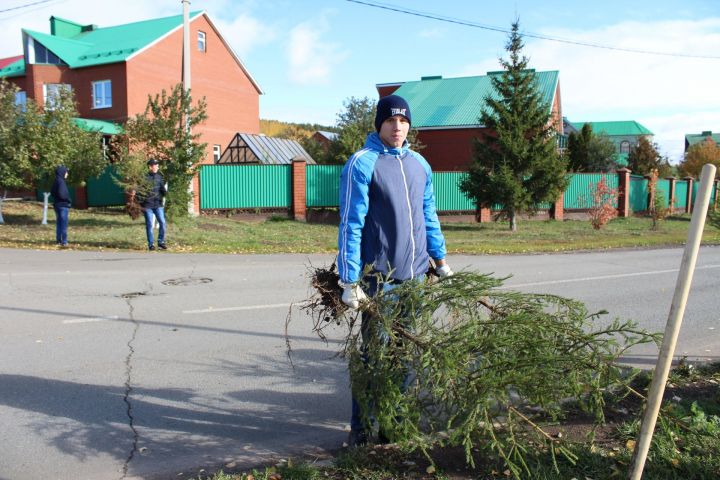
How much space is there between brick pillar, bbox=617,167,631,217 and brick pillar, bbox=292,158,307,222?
1719cm

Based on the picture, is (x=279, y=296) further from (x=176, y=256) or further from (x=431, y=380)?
(x=431, y=380)

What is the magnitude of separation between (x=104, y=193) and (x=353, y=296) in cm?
2536

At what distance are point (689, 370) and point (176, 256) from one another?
10490 mm

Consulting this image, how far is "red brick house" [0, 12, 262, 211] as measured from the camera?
34.1 metres

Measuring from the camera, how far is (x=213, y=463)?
3719 mm

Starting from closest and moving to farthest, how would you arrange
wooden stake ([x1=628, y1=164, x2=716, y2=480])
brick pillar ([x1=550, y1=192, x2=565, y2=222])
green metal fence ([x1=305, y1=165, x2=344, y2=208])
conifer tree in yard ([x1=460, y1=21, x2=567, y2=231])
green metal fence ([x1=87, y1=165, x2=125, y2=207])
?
1. wooden stake ([x1=628, y1=164, x2=716, y2=480])
2. conifer tree in yard ([x1=460, y1=21, x2=567, y2=231])
3. green metal fence ([x1=305, y1=165, x2=344, y2=208])
4. green metal fence ([x1=87, y1=165, x2=125, y2=207])
5. brick pillar ([x1=550, y1=192, x2=565, y2=222])

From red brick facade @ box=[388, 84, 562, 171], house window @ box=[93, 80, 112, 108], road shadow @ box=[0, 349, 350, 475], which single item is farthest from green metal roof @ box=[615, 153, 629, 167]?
road shadow @ box=[0, 349, 350, 475]

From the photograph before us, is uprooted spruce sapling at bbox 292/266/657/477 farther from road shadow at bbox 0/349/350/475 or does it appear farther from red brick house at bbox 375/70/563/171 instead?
red brick house at bbox 375/70/563/171

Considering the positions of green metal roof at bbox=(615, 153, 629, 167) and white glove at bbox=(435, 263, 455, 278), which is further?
green metal roof at bbox=(615, 153, 629, 167)

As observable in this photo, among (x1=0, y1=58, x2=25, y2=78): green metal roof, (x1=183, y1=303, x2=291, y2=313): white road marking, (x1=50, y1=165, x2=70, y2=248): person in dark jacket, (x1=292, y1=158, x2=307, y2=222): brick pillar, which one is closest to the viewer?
(x1=183, y1=303, x2=291, y2=313): white road marking

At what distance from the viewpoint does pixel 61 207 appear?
14.3 m

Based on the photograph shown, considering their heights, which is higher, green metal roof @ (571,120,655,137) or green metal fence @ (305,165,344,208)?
green metal roof @ (571,120,655,137)

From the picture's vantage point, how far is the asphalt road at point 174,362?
12.9 ft

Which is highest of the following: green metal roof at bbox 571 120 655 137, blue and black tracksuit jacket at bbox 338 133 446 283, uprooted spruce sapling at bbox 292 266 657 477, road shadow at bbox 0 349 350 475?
green metal roof at bbox 571 120 655 137
